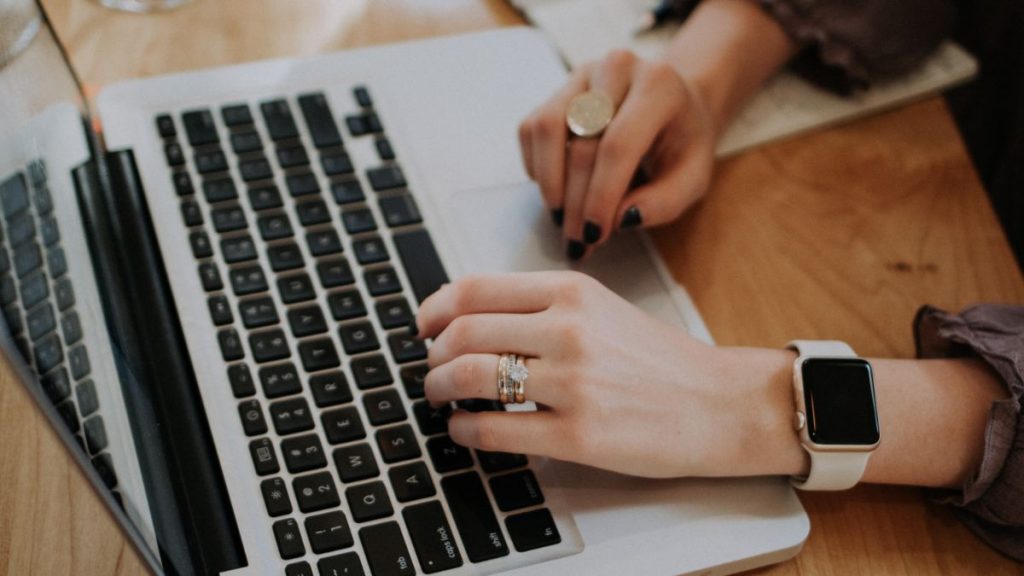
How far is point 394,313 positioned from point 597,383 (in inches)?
5.8

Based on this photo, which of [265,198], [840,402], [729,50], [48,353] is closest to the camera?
[48,353]

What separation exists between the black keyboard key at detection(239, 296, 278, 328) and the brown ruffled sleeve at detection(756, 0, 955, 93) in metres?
0.50

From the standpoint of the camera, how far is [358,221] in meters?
0.67

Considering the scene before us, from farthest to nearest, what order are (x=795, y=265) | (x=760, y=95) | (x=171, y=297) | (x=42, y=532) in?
(x=760, y=95) → (x=795, y=265) → (x=171, y=297) → (x=42, y=532)

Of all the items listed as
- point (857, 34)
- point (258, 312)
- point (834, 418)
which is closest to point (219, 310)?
point (258, 312)

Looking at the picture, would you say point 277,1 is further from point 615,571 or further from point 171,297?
point 615,571

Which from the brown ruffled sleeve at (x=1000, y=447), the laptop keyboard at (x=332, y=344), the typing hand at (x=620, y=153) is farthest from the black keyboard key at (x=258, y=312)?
the brown ruffled sleeve at (x=1000, y=447)

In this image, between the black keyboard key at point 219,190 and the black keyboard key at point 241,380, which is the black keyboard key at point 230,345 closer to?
the black keyboard key at point 241,380

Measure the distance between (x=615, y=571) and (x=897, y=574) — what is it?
174 mm

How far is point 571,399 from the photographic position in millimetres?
546

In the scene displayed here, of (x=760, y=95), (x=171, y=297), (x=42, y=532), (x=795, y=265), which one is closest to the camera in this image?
(x=42, y=532)

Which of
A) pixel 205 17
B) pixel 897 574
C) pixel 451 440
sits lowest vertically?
pixel 897 574

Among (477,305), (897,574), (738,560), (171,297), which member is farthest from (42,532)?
(897,574)

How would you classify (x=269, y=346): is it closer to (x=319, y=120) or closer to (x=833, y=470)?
(x=319, y=120)
